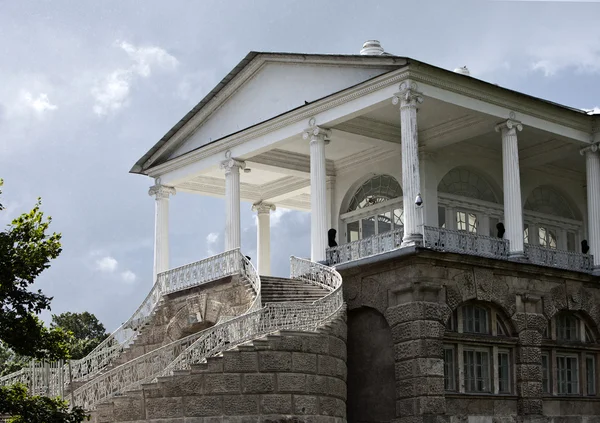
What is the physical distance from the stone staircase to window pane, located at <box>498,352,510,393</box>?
5.30 m

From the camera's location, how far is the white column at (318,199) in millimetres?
32062

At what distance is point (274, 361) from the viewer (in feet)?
84.1

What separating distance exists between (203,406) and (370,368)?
6.59 m

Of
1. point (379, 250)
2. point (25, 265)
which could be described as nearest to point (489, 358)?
point (379, 250)

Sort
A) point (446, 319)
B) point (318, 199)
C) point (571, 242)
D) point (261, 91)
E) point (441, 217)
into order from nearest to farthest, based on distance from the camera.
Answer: point (446, 319)
point (318, 199)
point (441, 217)
point (261, 91)
point (571, 242)

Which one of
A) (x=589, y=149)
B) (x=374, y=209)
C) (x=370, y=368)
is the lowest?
(x=370, y=368)

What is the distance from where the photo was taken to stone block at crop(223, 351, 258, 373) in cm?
2527

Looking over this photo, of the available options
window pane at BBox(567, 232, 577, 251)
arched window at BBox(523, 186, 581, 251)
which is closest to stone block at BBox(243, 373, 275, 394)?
arched window at BBox(523, 186, 581, 251)

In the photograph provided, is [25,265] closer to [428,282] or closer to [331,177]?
[428,282]

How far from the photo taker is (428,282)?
29.2 m

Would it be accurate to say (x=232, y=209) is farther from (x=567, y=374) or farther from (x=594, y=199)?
(x=567, y=374)

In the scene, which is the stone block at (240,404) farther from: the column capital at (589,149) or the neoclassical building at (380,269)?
the column capital at (589,149)

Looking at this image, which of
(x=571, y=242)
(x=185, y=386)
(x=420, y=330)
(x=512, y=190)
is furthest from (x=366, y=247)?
(x=571, y=242)

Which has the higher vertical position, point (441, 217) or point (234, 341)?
point (441, 217)
